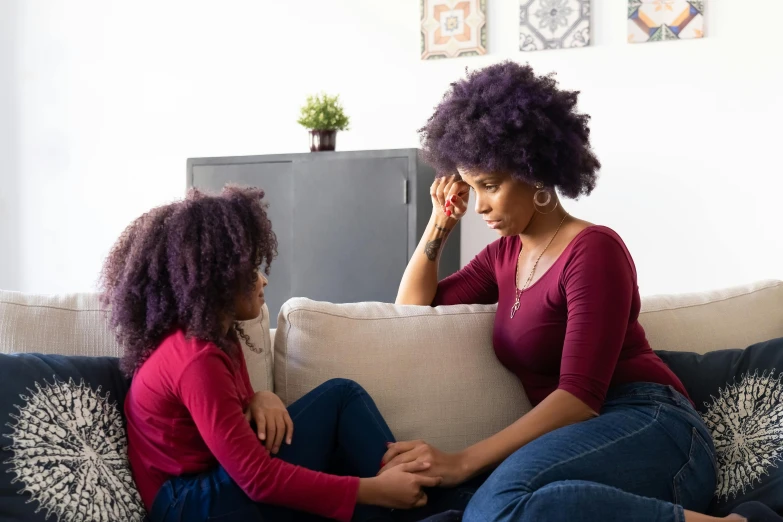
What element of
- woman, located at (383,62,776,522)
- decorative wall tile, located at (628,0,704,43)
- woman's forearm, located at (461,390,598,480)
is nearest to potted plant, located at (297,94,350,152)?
decorative wall tile, located at (628,0,704,43)

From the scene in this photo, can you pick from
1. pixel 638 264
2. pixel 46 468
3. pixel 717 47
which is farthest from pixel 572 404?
pixel 717 47

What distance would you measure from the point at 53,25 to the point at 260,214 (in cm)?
327

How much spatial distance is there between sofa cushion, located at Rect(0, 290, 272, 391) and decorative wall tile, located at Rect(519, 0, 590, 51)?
7.59 feet

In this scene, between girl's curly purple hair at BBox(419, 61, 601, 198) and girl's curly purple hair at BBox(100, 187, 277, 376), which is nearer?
girl's curly purple hair at BBox(100, 187, 277, 376)

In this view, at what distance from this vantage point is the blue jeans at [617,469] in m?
1.30

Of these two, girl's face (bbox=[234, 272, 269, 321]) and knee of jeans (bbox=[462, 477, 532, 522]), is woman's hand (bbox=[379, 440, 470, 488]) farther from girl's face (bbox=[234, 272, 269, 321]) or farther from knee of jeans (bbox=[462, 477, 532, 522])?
girl's face (bbox=[234, 272, 269, 321])

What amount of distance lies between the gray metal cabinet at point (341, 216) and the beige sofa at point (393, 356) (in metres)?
1.32

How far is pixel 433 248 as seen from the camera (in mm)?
2006

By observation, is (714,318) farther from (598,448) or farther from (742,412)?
(598,448)

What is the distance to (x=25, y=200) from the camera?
14.1ft

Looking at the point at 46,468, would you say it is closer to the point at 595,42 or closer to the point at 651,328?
the point at 651,328

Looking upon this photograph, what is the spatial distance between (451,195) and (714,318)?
0.70 metres

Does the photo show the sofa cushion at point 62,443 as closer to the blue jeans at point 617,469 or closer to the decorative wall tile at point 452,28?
the blue jeans at point 617,469

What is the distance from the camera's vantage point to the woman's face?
5.52 ft
